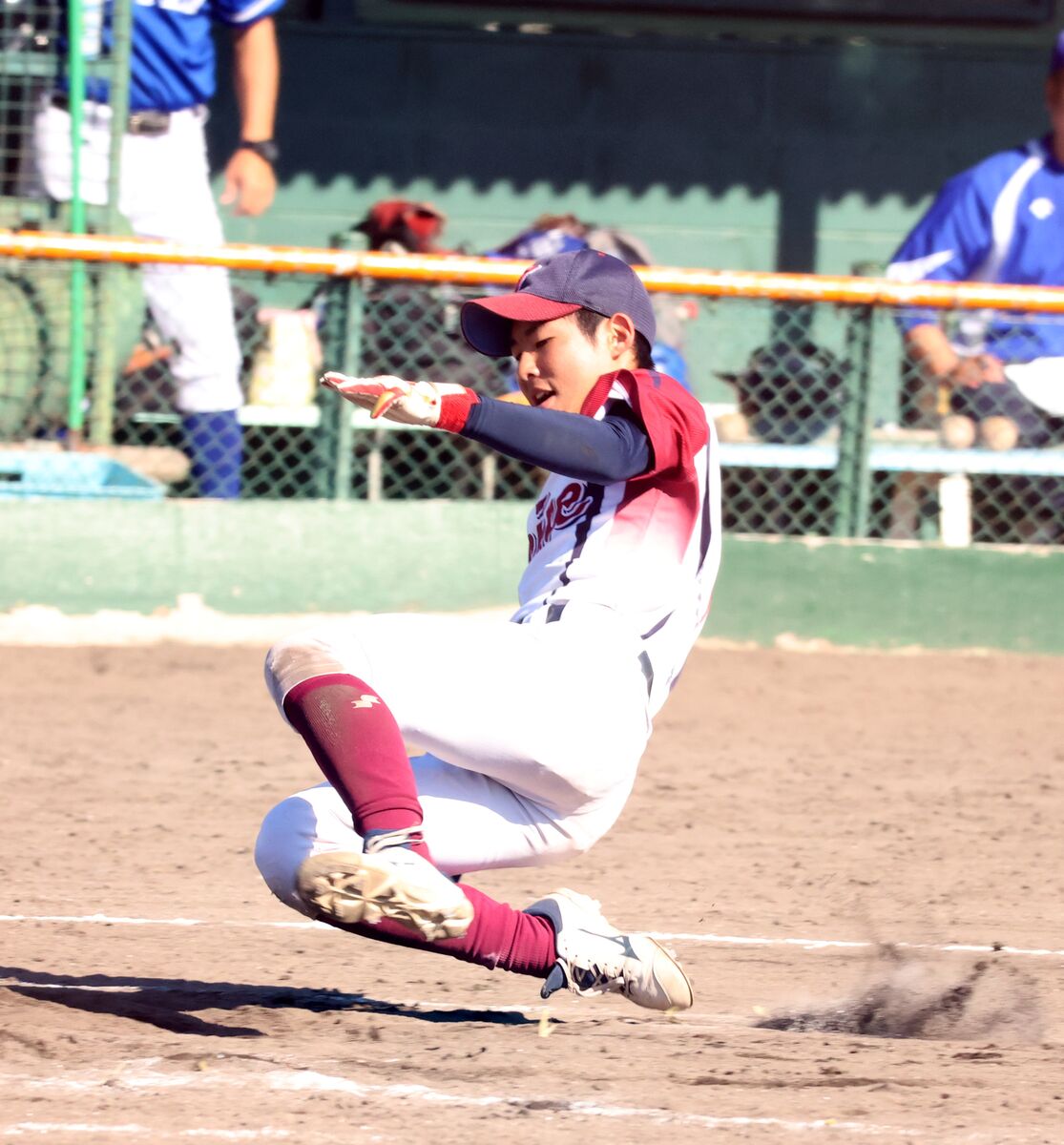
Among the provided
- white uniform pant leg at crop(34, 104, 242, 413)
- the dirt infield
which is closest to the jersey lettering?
the dirt infield

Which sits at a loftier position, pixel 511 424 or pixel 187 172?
pixel 187 172

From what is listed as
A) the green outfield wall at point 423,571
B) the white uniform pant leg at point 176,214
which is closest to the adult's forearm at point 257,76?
the white uniform pant leg at point 176,214

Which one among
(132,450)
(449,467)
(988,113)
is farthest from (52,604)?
(988,113)

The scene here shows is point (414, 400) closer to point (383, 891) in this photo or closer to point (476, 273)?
point (383, 891)

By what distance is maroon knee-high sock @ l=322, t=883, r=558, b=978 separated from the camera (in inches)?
125

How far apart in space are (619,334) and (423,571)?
4.08 m

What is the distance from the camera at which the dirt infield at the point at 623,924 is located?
9.14ft

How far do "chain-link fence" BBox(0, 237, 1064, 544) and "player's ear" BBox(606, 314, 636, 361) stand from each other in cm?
381

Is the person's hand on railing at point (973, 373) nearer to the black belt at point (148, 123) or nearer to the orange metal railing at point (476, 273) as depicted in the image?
the orange metal railing at point (476, 273)

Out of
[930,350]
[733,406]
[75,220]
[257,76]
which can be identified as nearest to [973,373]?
[930,350]

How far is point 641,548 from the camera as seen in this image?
3221 mm

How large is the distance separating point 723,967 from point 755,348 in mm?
3904

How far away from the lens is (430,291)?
7203mm

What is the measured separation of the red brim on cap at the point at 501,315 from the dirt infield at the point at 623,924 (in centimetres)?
122
